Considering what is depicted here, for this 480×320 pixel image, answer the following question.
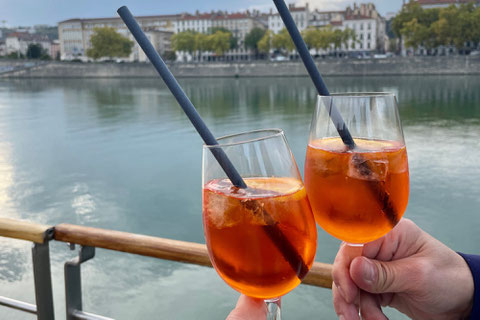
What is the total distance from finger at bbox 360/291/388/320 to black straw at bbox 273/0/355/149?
0.27 m

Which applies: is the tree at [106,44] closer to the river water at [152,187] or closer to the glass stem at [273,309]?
the river water at [152,187]

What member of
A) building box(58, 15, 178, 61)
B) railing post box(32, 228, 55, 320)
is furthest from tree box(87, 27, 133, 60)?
railing post box(32, 228, 55, 320)

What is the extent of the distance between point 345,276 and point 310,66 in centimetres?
35

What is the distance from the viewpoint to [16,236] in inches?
49.3

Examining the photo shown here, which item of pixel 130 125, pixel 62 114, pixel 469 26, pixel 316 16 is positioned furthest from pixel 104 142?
pixel 316 16

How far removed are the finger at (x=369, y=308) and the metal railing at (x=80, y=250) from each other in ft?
0.65

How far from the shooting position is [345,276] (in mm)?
798

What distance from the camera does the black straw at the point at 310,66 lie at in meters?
0.67

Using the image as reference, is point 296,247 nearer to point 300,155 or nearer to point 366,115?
point 366,115

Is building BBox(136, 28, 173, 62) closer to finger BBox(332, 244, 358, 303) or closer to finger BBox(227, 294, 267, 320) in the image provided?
finger BBox(332, 244, 358, 303)

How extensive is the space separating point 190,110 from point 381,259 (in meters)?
0.46

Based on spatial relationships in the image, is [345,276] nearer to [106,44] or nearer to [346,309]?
[346,309]

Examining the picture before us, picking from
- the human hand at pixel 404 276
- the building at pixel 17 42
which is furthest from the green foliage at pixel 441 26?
the building at pixel 17 42

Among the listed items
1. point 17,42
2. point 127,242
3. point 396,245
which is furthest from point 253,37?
point 396,245
